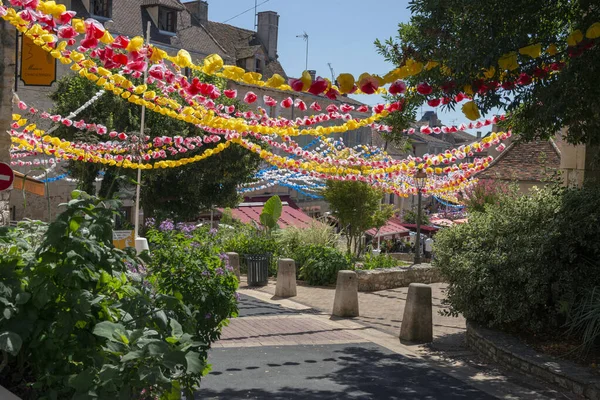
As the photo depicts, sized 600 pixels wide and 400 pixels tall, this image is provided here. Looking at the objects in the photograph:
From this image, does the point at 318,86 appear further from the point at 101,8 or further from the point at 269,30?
the point at 269,30

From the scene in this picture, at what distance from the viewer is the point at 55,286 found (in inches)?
166

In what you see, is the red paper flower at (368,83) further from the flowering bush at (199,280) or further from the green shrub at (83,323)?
the green shrub at (83,323)

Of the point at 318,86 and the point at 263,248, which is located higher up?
the point at 318,86

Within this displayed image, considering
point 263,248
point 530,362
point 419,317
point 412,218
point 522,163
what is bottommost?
point 530,362

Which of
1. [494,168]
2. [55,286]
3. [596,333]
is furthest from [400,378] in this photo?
[494,168]

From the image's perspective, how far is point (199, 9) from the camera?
38000 millimetres

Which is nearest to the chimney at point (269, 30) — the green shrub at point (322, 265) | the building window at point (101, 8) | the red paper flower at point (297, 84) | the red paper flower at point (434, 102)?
the building window at point (101, 8)

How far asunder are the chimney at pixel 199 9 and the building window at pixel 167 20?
4.40 meters

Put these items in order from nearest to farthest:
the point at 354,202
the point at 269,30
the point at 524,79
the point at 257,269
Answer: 1. the point at 524,79
2. the point at 257,269
3. the point at 354,202
4. the point at 269,30

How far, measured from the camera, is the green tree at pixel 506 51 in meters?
8.26

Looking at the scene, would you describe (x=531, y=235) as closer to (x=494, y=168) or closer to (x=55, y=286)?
(x=55, y=286)

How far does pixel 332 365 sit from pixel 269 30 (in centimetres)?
3495

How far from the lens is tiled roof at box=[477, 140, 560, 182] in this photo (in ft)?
87.6

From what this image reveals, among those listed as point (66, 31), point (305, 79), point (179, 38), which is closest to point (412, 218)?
point (179, 38)
